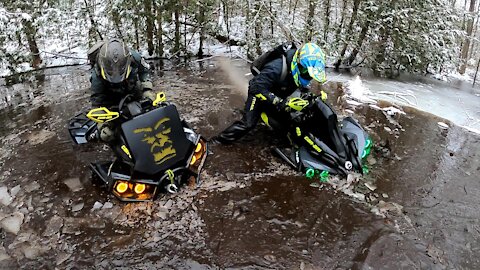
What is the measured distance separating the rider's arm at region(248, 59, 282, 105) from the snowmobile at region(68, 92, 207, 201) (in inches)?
47.9

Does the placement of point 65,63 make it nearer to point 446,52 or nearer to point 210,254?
point 210,254

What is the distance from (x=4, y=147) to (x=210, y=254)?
3.83m

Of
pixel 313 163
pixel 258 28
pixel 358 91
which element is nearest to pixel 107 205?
pixel 313 163

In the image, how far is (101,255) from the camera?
3.58 meters

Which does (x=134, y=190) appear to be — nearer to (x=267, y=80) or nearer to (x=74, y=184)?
(x=74, y=184)

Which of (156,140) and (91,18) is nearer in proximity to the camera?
(156,140)

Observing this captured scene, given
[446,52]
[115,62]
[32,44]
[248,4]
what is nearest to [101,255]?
[115,62]

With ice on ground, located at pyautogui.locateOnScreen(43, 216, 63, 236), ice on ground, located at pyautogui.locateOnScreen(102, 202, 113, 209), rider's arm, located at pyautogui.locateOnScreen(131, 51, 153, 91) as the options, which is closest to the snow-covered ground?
rider's arm, located at pyautogui.locateOnScreen(131, 51, 153, 91)

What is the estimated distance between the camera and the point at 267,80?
16.9 ft

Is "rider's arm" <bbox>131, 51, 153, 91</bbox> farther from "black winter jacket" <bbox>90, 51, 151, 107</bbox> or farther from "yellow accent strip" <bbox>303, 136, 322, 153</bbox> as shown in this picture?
"yellow accent strip" <bbox>303, 136, 322, 153</bbox>

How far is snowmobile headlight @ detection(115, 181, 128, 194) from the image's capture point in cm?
422

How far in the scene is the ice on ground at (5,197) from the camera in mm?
4336

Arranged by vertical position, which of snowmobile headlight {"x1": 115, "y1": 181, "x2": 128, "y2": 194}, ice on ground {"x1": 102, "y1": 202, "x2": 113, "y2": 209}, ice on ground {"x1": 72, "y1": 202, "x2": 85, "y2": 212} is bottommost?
ice on ground {"x1": 72, "y1": 202, "x2": 85, "y2": 212}

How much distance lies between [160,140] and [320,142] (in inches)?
80.3
